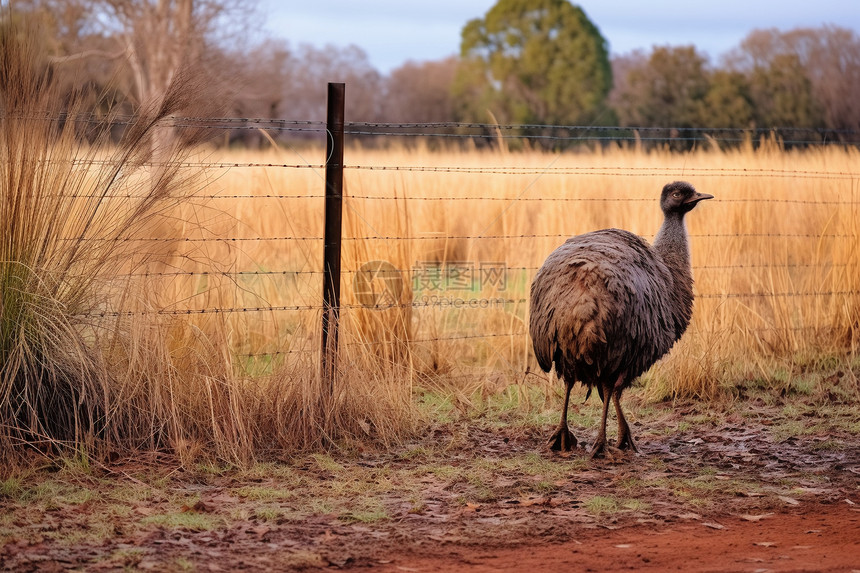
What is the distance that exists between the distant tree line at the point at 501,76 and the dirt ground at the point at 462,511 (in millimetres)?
1822

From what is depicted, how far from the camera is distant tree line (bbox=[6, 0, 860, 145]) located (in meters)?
6.59

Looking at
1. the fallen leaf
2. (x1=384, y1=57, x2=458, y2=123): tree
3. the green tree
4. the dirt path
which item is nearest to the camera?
the dirt path

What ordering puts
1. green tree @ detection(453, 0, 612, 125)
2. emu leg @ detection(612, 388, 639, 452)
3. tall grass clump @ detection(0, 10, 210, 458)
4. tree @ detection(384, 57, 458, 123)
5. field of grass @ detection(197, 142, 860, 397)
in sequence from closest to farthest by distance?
tall grass clump @ detection(0, 10, 210, 458), emu leg @ detection(612, 388, 639, 452), field of grass @ detection(197, 142, 860, 397), green tree @ detection(453, 0, 612, 125), tree @ detection(384, 57, 458, 123)

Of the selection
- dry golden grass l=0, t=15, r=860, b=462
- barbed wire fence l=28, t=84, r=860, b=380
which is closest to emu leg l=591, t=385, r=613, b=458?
dry golden grass l=0, t=15, r=860, b=462

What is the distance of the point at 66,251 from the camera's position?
182 inches

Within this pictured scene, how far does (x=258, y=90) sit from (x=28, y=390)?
25.2 metres

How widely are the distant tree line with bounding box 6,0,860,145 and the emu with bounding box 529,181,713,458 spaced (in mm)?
1847

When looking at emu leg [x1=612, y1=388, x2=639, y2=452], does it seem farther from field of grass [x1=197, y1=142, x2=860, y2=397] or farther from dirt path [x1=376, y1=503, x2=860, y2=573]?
field of grass [x1=197, y1=142, x2=860, y2=397]

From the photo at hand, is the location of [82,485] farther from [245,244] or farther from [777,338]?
[777,338]

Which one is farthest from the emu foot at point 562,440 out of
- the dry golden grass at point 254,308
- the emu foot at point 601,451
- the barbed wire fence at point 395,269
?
the barbed wire fence at point 395,269

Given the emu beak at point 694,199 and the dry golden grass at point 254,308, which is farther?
the emu beak at point 694,199

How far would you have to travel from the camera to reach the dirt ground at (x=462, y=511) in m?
3.50

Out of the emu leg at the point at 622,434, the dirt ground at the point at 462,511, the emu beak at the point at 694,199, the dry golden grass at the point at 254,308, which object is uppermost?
the emu beak at the point at 694,199

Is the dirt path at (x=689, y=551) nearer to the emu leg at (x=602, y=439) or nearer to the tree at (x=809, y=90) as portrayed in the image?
the emu leg at (x=602, y=439)
